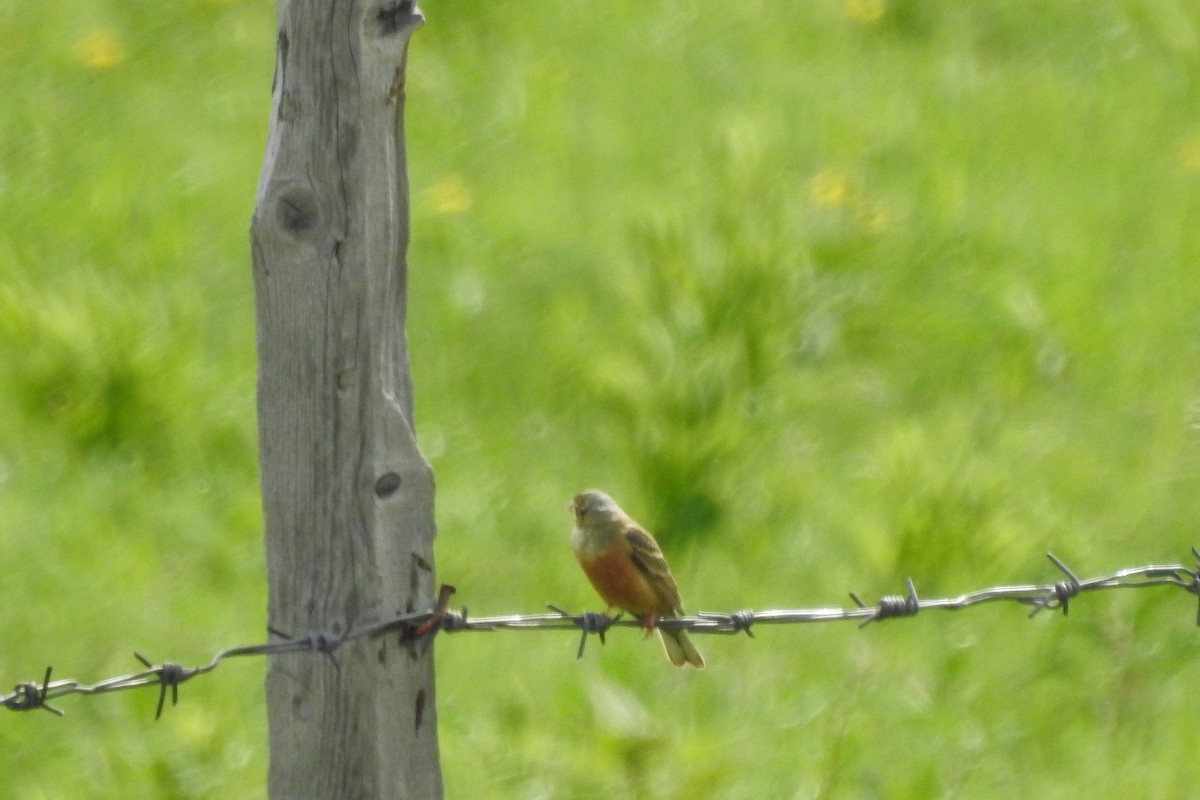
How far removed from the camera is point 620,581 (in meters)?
4.06

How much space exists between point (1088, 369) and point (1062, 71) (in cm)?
259

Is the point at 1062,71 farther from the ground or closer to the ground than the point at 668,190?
farther from the ground

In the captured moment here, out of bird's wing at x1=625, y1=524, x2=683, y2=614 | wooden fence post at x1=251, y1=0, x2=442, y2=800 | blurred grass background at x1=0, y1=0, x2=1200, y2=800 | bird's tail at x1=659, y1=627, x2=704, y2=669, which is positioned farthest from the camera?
blurred grass background at x1=0, y1=0, x2=1200, y2=800

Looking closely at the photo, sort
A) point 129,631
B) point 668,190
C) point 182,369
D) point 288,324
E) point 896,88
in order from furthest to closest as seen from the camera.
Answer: point 896,88 < point 668,190 < point 182,369 < point 129,631 < point 288,324

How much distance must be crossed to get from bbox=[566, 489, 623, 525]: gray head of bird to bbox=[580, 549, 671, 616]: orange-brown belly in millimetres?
98

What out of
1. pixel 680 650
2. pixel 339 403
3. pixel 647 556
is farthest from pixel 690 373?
pixel 339 403

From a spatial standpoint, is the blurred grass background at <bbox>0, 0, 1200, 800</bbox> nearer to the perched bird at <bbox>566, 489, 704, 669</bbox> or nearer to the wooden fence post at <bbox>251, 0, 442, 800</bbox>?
the perched bird at <bbox>566, 489, 704, 669</bbox>

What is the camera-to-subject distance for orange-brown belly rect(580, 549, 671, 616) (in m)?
4.05

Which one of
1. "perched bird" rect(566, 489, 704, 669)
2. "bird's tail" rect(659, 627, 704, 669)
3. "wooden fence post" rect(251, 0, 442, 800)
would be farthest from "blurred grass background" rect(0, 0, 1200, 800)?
"wooden fence post" rect(251, 0, 442, 800)

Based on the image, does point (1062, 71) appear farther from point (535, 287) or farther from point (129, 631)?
point (129, 631)

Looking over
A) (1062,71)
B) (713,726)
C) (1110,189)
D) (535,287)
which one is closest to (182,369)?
(535,287)

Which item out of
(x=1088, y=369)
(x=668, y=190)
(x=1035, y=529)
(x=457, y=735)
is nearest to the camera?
(x=457, y=735)

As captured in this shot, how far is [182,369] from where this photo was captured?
661 centimetres

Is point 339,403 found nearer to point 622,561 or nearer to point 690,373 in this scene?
point 622,561
